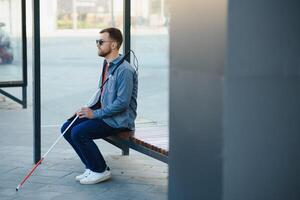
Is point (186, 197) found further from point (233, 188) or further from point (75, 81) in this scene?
point (75, 81)

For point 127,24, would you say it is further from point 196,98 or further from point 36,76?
point 196,98

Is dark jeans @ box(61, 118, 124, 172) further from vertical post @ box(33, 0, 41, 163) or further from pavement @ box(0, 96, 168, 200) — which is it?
vertical post @ box(33, 0, 41, 163)

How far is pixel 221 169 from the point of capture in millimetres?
3266

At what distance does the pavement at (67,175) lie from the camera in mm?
5898

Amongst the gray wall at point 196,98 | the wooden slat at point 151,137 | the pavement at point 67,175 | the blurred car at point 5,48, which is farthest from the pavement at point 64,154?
the gray wall at point 196,98

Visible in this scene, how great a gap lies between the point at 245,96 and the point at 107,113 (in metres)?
3.08

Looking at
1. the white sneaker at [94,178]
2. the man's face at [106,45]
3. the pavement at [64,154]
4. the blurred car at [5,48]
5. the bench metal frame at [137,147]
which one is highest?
the man's face at [106,45]

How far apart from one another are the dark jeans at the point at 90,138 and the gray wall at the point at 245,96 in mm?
2772

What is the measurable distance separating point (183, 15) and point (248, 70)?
A: 22.5 inches

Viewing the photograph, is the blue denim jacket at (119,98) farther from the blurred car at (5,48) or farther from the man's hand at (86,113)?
the blurred car at (5,48)

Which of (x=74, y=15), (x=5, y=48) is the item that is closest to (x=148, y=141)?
(x=5, y=48)

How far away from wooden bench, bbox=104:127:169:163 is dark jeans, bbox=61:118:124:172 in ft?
0.68

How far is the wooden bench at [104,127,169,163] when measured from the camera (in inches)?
230

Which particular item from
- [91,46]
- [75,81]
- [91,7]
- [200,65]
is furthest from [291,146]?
[91,7]
